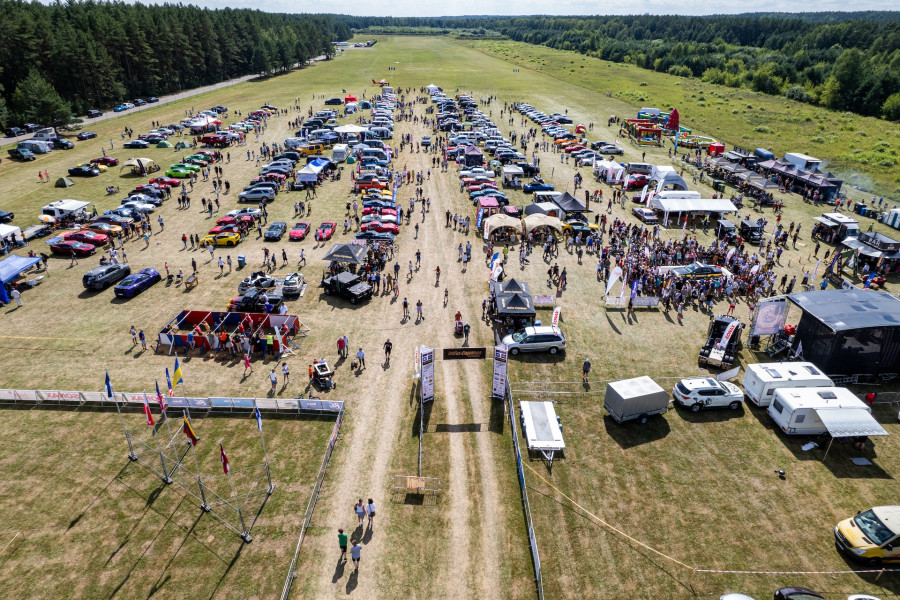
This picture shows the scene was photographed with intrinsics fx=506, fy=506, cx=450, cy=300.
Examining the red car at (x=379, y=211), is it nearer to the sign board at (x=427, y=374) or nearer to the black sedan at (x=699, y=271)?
the black sedan at (x=699, y=271)

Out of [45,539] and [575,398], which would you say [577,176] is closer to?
[575,398]

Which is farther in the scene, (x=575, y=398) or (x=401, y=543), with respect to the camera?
(x=575, y=398)

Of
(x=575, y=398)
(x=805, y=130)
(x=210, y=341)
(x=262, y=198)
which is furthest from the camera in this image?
(x=805, y=130)

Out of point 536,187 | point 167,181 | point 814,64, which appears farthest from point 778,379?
point 814,64

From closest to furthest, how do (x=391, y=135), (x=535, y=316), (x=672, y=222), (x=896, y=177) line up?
(x=535, y=316)
(x=672, y=222)
(x=896, y=177)
(x=391, y=135)

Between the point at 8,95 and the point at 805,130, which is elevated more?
the point at 8,95

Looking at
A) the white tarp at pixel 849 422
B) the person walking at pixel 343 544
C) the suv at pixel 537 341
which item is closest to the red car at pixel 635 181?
the suv at pixel 537 341

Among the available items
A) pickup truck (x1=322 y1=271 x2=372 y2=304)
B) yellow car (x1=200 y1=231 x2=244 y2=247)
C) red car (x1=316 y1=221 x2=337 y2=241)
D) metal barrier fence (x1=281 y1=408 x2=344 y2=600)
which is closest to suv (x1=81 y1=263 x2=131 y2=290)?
yellow car (x1=200 y1=231 x2=244 y2=247)

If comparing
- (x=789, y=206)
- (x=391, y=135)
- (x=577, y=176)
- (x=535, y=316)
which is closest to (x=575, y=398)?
(x=535, y=316)
